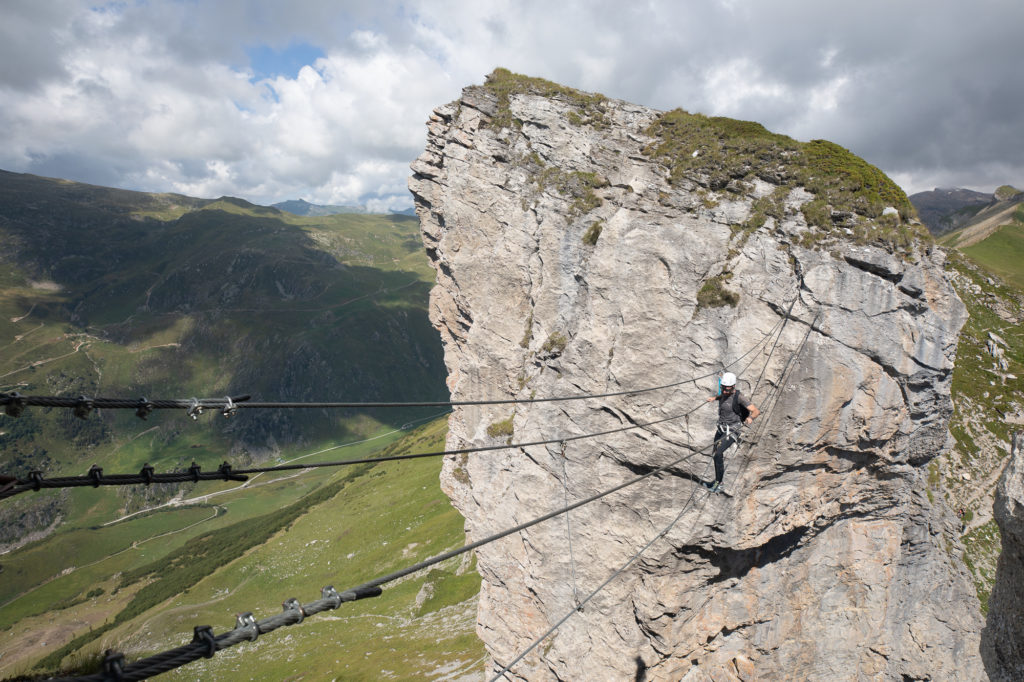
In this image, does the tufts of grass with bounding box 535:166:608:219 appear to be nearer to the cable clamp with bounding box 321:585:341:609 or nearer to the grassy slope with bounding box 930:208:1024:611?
the cable clamp with bounding box 321:585:341:609

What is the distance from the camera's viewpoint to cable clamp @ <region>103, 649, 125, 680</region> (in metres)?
5.77

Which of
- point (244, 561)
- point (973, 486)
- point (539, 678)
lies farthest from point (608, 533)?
point (244, 561)

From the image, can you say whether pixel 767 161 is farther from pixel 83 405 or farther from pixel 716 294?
pixel 83 405

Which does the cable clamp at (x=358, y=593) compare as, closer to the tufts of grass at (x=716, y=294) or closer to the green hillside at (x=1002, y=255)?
the tufts of grass at (x=716, y=294)

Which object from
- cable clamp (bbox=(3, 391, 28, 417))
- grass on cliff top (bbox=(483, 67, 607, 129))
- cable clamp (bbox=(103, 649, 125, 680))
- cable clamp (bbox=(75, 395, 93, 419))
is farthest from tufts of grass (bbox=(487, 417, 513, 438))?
cable clamp (bbox=(103, 649, 125, 680))

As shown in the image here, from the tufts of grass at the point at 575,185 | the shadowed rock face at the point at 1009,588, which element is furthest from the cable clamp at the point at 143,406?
the tufts of grass at the point at 575,185

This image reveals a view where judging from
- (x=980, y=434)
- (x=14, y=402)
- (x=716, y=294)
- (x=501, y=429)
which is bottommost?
(x=980, y=434)

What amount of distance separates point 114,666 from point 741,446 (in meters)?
23.2

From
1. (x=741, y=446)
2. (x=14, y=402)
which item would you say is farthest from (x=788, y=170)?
(x=14, y=402)

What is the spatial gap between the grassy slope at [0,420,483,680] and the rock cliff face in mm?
36312

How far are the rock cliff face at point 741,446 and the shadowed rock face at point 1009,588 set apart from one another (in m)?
9.13

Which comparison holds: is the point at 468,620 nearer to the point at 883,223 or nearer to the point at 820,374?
the point at 820,374

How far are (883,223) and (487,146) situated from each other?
78.0ft

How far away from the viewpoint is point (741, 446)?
23.4 metres
